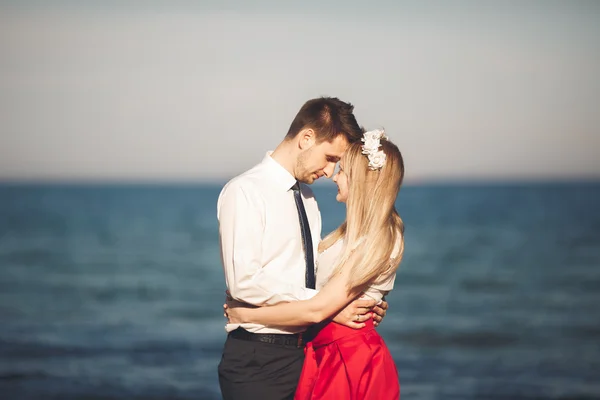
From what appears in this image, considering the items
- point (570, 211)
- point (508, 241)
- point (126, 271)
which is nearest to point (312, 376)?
point (126, 271)

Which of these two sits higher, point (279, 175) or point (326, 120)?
point (326, 120)

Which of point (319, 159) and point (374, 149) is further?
point (319, 159)

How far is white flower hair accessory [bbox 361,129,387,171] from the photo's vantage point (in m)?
3.66

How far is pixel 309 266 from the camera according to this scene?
12.3ft

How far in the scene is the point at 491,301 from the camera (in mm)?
15555

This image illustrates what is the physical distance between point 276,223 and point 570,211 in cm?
5048

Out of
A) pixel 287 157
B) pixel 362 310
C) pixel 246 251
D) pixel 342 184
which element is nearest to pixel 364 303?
pixel 362 310

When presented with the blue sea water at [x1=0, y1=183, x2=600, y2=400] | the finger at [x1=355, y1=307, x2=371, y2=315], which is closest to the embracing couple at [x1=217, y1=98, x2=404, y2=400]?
the finger at [x1=355, y1=307, x2=371, y2=315]

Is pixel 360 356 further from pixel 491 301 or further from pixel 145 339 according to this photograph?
pixel 491 301

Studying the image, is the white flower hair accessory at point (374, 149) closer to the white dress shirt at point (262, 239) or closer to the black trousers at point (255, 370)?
the white dress shirt at point (262, 239)

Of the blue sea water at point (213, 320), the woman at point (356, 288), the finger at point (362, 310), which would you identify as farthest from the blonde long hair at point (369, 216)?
the blue sea water at point (213, 320)

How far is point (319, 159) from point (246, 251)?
62 cm

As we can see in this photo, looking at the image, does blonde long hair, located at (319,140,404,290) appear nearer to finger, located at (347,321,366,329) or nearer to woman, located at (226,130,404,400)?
woman, located at (226,130,404,400)

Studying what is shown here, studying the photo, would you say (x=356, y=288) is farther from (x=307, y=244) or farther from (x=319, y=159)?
(x=319, y=159)
